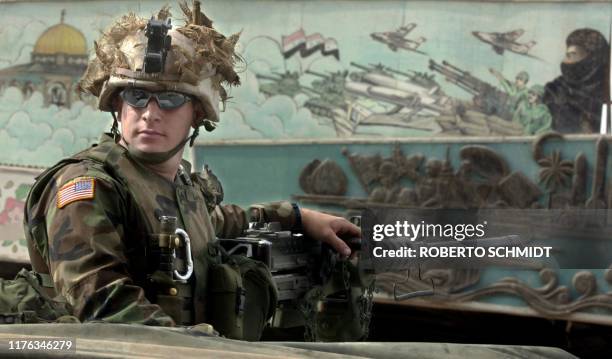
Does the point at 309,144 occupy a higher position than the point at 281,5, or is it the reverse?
the point at 281,5

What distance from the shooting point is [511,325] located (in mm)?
10016

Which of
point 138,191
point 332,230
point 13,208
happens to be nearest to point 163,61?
point 138,191

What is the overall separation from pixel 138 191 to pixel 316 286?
114cm

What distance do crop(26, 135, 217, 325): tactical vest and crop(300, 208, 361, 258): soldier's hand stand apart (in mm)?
764

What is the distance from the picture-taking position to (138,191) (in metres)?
4.16

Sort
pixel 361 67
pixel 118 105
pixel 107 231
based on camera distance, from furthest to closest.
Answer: pixel 361 67
pixel 118 105
pixel 107 231

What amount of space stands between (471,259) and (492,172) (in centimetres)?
413

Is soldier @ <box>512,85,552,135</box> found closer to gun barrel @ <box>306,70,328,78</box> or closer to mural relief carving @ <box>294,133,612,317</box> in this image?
mural relief carving @ <box>294,133,612,317</box>

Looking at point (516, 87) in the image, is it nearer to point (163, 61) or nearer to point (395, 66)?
point (395, 66)

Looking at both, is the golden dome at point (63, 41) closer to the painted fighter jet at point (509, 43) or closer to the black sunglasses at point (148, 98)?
the painted fighter jet at point (509, 43)

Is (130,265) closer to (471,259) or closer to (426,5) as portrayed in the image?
(471,259)

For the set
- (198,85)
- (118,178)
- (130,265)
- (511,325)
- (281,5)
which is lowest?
(511,325)

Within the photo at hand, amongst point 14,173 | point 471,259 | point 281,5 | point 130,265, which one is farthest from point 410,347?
point 14,173

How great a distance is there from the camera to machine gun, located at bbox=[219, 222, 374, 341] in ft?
16.2
